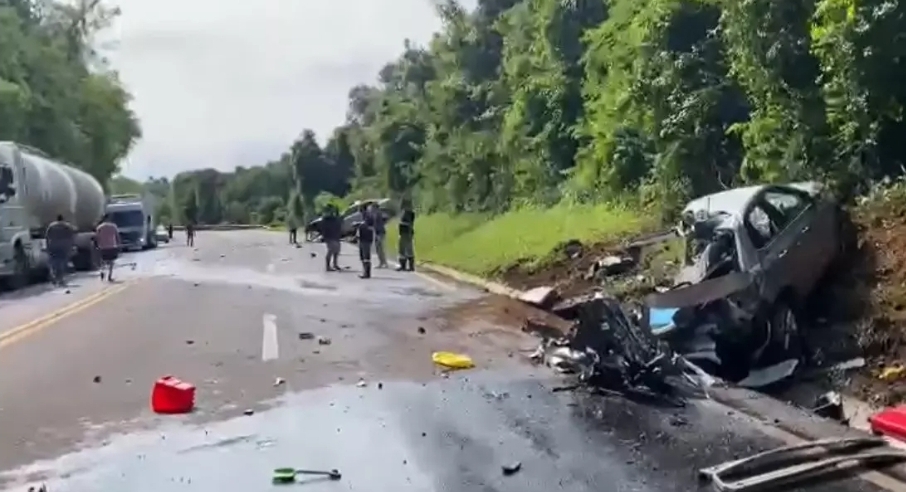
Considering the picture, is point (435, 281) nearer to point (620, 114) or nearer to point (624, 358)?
point (620, 114)

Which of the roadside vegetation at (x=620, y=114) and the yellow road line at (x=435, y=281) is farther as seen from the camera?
the yellow road line at (x=435, y=281)

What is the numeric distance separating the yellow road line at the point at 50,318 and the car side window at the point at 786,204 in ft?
32.0

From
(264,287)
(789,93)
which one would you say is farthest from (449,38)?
(789,93)

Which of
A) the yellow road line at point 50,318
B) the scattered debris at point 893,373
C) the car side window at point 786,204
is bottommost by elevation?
the yellow road line at point 50,318

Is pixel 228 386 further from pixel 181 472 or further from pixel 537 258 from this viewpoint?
pixel 537 258

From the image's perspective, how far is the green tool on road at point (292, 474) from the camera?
27.0ft

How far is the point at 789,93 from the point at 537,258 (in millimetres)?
9887

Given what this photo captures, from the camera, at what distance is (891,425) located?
8930mm

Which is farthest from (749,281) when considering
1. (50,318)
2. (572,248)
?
(50,318)

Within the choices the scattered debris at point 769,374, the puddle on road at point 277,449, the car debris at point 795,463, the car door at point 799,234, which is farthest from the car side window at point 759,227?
the car debris at point 795,463

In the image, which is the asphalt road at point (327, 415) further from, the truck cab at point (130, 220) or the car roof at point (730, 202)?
the truck cab at point (130, 220)

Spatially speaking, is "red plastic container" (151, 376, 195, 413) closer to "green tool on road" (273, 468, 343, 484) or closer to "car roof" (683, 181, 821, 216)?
"green tool on road" (273, 468, 343, 484)

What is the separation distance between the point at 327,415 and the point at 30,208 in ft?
79.3

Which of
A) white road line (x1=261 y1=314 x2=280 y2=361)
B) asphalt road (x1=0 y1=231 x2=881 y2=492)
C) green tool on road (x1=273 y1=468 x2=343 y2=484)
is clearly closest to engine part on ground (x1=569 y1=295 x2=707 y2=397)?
asphalt road (x1=0 y1=231 x2=881 y2=492)
